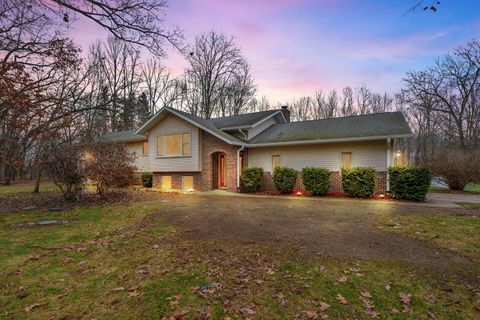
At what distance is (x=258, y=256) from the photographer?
14.3 feet

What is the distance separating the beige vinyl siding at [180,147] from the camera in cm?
1538

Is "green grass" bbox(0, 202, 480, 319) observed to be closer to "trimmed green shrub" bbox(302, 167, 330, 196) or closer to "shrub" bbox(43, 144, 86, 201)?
"shrub" bbox(43, 144, 86, 201)

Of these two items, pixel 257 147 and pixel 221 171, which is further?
pixel 221 171

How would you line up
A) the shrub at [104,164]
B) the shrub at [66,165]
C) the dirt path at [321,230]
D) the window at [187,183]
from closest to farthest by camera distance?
the dirt path at [321,230], the shrub at [66,165], the shrub at [104,164], the window at [187,183]

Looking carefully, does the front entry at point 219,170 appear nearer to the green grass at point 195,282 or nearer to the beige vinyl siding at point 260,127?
the beige vinyl siding at point 260,127

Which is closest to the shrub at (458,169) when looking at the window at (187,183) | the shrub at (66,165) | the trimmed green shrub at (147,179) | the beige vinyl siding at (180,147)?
the beige vinyl siding at (180,147)

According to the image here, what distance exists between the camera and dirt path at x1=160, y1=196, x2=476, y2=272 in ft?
Result: 14.3

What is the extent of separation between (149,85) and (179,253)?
31.9m

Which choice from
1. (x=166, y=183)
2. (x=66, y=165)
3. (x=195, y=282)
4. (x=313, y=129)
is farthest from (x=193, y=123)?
(x=195, y=282)

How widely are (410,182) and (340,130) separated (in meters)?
4.90

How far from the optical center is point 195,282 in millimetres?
3447

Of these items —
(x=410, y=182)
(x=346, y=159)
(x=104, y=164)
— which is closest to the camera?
(x=104, y=164)

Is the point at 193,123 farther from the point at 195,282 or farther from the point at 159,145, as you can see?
the point at 195,282

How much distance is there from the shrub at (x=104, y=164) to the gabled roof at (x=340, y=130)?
751 centimetres
